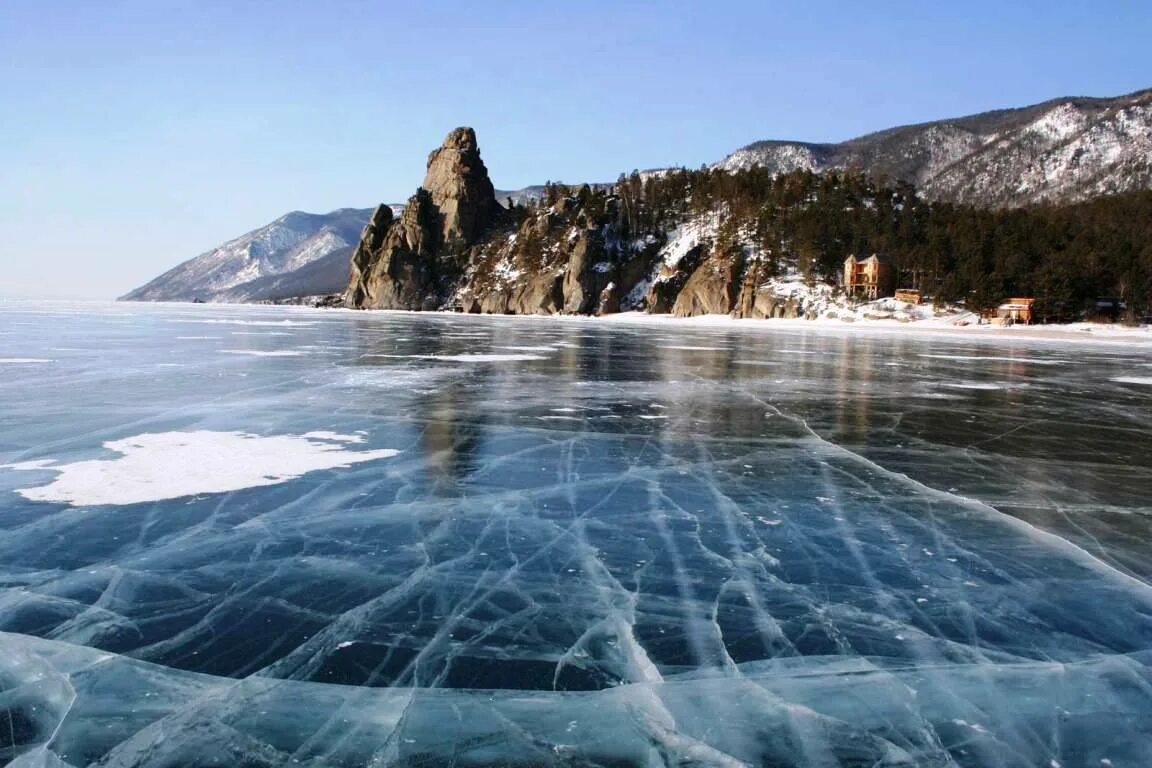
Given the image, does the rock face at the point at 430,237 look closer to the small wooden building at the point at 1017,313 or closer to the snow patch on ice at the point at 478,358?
the small wooden building at the point at 1017,313

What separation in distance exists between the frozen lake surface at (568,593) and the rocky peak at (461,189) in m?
142

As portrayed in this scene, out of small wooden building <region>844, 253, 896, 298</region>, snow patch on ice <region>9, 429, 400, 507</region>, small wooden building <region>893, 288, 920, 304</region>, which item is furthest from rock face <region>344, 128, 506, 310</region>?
snow patch on ice <region>9, 429, 400, 507</region>

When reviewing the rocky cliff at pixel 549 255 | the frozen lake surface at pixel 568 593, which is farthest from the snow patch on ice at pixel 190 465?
the rocky cliff at pixel 549 255

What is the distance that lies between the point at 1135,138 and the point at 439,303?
624ft

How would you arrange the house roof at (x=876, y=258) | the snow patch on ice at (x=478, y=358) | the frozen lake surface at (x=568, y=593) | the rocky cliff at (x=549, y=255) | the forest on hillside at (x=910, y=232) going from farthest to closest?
1. the rocky cliff at (x=549, y=255)
2. the house roof at (x=876, y=258)
3. the forest on hillside at (x=910, y=232)
4. the snow patch on ice at (x=478, y=358)
5. the frozen lake surface at (x=568, y=593)

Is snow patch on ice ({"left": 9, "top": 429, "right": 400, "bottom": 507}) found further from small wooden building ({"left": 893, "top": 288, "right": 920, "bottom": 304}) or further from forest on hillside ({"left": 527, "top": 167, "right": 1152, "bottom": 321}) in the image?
small wooden building ({"left": 893, "top": 288, "right": 920, "bottom": 304})

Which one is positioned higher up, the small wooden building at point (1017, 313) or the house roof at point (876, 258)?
the house roof at point (876, 258)

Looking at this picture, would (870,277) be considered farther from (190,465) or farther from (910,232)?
(190,465)

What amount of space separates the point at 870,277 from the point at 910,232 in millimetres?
12386

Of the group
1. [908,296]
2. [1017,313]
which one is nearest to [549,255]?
[908,296]

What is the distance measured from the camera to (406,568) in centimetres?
594

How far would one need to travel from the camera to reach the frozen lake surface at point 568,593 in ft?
12.3

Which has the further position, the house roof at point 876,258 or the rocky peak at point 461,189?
the rocky peak at point 461,189

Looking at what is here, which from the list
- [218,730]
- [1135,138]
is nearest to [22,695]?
[218,730]
